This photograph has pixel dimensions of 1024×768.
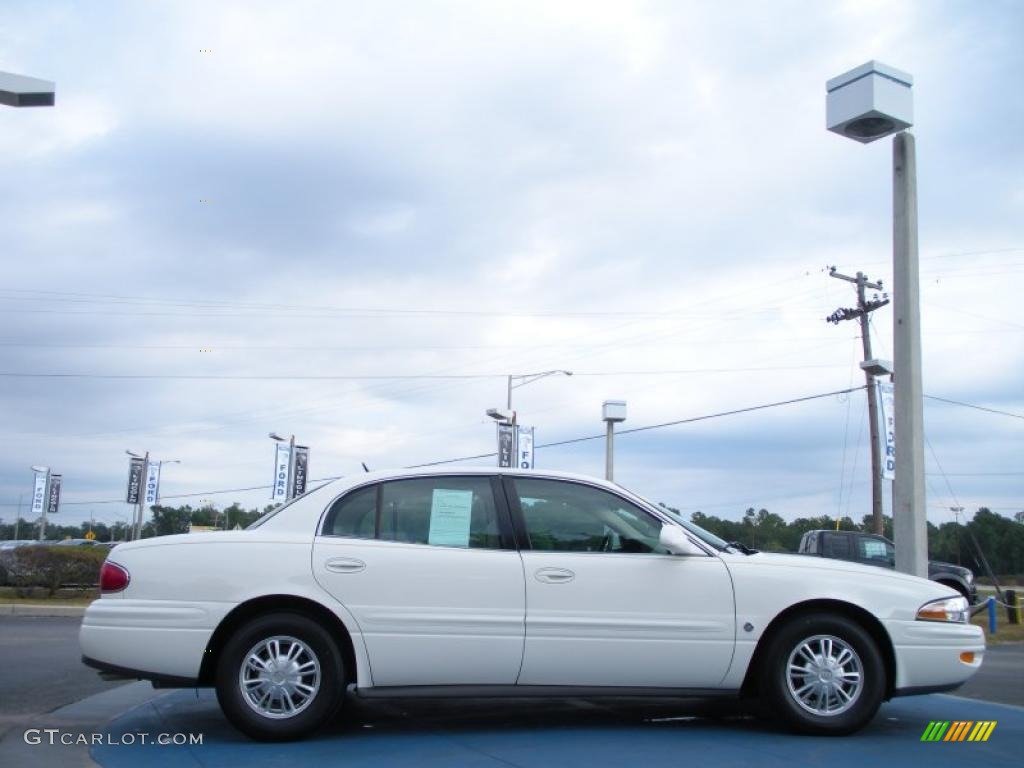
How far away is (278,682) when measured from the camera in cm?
543

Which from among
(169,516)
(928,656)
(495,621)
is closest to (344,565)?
(495,621)

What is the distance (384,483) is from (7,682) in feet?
14.2

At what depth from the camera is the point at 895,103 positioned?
911cm

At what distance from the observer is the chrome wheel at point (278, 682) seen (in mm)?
5418

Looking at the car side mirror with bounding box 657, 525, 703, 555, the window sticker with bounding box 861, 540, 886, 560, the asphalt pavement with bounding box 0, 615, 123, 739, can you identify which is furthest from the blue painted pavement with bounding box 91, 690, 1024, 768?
the window sticker with bounding box 861, 540, 886, 560

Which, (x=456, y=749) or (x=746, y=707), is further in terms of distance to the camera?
(x=746, y=707)

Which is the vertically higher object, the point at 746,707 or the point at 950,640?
the point at 950,640

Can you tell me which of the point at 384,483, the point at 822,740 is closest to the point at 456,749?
the point at 384,483

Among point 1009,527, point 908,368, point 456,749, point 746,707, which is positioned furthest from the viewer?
point 1009,527

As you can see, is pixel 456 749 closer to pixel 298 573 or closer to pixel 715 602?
pixel 298 573

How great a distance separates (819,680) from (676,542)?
111 centimetres

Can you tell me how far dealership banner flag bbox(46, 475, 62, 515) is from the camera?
4325cm

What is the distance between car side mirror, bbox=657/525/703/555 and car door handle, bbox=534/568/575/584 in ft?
1.81

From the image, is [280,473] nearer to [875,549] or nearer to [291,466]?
[291,466]
